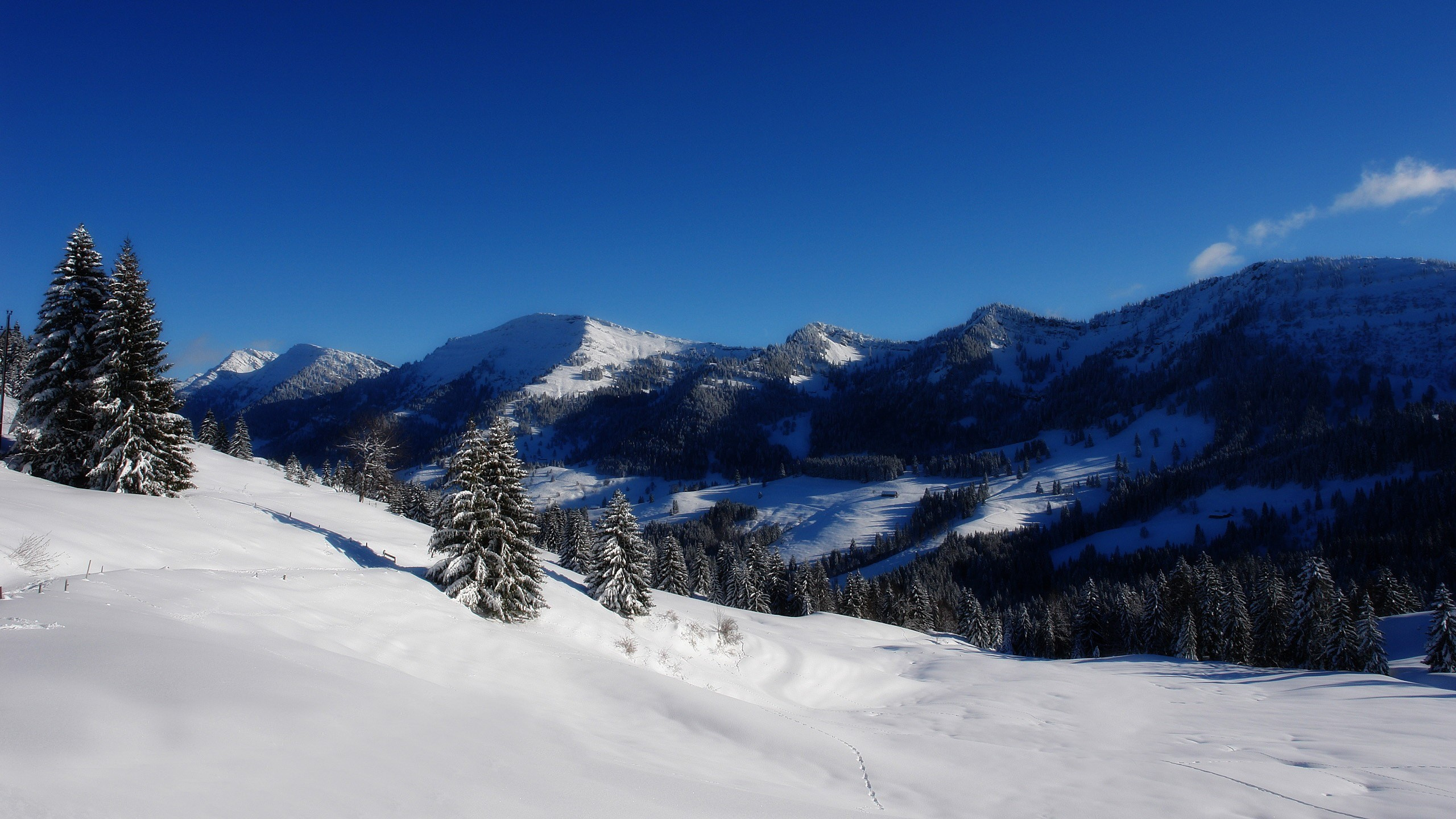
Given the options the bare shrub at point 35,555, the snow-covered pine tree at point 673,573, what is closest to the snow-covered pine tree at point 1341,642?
the snow-covered pine tree at point 673,573

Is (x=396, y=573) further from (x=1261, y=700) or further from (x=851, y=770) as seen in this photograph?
(x=1261, y=700)

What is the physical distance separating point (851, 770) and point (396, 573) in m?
19.3

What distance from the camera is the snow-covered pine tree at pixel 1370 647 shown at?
138ft

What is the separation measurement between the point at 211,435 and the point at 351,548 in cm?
7056

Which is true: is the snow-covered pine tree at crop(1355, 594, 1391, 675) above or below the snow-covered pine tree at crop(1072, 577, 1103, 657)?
above

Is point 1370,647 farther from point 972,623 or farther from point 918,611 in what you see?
point 918,611

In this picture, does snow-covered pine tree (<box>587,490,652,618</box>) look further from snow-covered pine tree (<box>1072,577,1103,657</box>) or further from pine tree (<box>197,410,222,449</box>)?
pine tree (<box>197,410,222,449</box>)

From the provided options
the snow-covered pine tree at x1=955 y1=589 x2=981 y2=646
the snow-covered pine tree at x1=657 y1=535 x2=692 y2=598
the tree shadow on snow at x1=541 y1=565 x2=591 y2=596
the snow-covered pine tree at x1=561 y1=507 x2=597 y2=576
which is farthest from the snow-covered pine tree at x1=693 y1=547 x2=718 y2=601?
the tree shadow on snow at x1=541 y1=565 x2=591 y2=596

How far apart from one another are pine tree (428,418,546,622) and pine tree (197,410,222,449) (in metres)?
69.7

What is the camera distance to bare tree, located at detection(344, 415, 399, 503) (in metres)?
46.0

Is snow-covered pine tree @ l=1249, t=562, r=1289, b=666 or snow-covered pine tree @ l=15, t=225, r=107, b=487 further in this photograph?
snow-covered pine tree @ l=1249, t=562, r=1289, b=666

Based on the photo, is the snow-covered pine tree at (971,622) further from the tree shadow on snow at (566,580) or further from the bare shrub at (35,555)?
the bare shrub at (35,555)

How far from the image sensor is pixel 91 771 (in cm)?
525

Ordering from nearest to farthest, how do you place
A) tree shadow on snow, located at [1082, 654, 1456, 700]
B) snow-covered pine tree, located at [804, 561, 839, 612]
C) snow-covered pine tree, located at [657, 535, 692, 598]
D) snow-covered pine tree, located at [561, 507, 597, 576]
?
tree shadow on snow, located at [1082, 654, 1456, 700], snow-covered pine tree, located at [561, 507, 597, 576], snow-covered pine tree, located at [657, 535, 692, 598], snow-covered pine tree, located at [804, 561, 839, 612]
